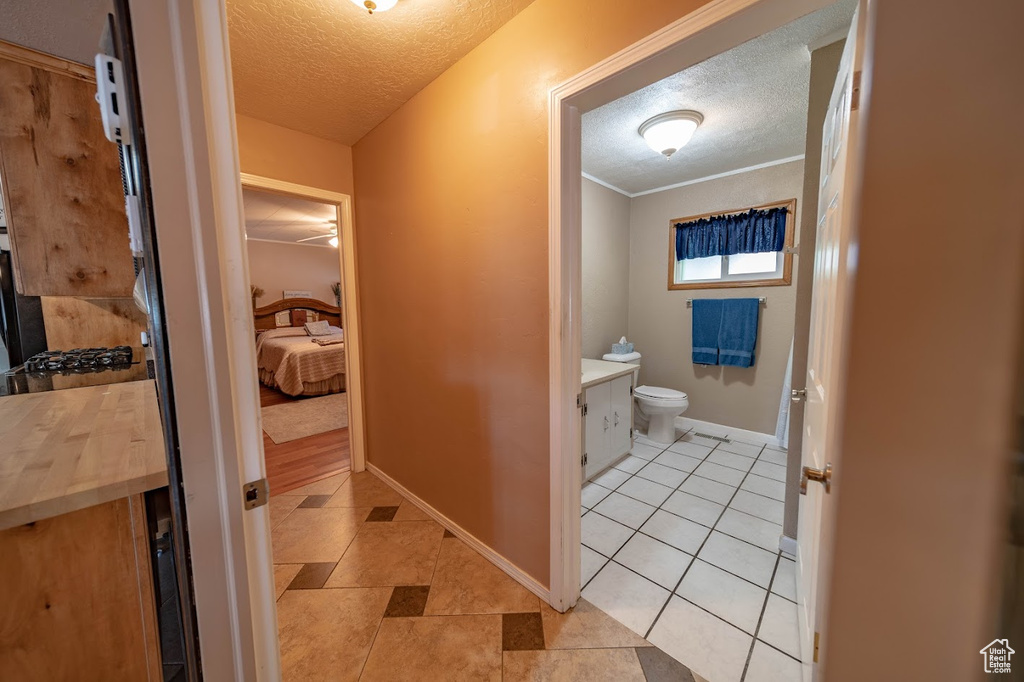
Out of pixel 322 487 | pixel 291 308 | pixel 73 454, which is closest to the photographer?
pixel 73 454

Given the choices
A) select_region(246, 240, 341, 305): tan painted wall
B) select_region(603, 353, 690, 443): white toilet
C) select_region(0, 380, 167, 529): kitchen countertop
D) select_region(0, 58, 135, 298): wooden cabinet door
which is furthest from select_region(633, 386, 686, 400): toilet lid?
select_region(246, 240, 341, 305): tan painted wall

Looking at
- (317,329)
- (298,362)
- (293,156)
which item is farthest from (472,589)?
(317,329)

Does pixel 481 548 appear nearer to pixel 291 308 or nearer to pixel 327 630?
pixel 327 630

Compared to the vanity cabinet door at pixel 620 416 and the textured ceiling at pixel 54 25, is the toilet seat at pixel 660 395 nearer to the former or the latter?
the vanity cabinet door at pixel 620 416

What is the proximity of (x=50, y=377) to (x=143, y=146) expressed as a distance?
2015 mm

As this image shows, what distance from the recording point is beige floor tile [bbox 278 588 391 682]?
126 cm

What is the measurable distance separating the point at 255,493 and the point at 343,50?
72.3 inches

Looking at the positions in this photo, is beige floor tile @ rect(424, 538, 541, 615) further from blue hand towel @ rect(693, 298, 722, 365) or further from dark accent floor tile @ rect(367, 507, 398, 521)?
blue hand towel @ rect(693, 298, 722, 365)

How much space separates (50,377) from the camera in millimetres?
1646

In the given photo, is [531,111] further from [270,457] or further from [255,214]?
[255,214]

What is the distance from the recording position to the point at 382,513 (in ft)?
7.25

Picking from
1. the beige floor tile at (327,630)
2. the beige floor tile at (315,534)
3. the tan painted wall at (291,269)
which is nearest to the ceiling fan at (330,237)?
the tan painted wall at (291,269)

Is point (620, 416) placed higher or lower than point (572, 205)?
lower

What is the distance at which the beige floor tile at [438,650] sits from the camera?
48.7 inches
